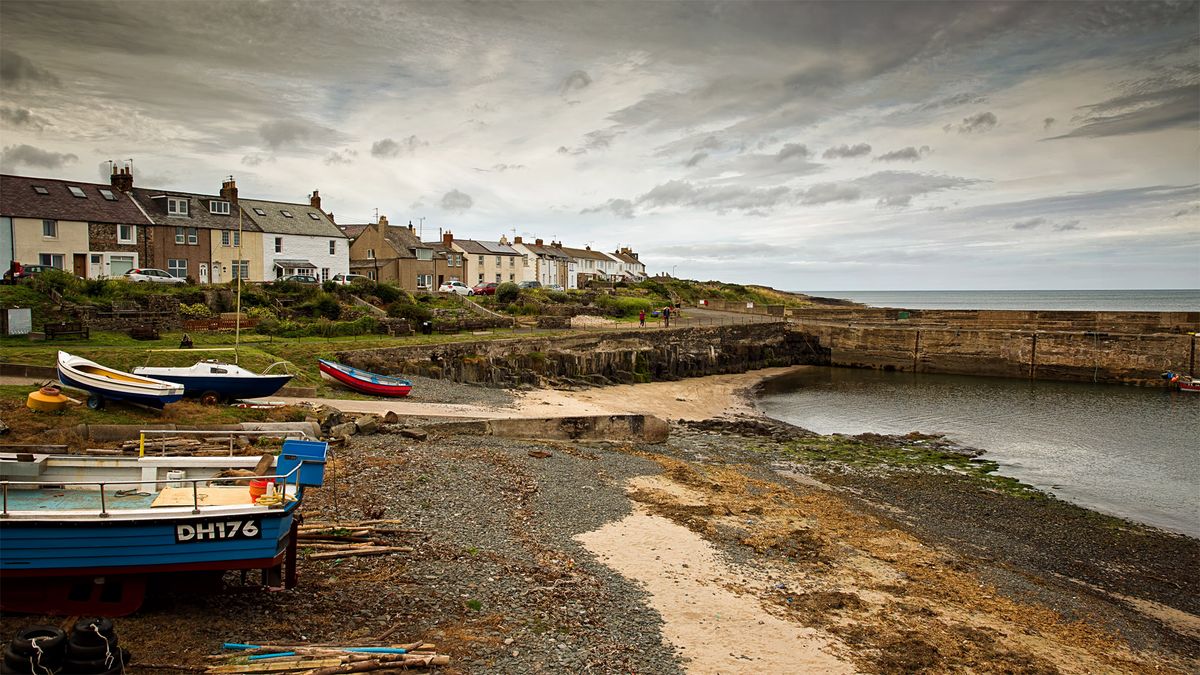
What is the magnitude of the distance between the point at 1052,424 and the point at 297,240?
4776cm

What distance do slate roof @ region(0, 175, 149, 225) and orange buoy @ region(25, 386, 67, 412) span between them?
2942 cm

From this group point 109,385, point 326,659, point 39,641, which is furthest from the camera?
point 109,385

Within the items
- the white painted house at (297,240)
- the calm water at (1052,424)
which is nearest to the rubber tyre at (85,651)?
the calm water at (1052,424)

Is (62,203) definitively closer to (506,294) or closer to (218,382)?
(506,294)

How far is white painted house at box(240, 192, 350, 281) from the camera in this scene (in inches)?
1918

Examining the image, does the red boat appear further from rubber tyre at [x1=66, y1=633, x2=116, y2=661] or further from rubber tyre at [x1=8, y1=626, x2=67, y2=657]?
rubber tyre at [x1=66, y1=633, x2=116, y2=661]

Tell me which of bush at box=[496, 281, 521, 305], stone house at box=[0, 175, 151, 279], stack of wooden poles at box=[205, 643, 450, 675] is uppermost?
stone house at box=[0, 175, 151, 279]

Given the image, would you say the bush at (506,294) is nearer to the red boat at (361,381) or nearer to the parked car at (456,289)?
the parked car at (456,289)

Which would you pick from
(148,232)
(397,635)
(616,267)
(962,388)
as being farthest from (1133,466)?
(616,267)

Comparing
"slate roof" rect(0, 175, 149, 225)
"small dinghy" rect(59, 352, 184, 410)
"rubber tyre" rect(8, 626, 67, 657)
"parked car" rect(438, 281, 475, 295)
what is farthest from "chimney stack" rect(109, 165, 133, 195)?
"rubber tyre" rect(8, 626, 67, 657)

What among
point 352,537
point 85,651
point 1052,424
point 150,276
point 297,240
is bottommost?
point 1052,424

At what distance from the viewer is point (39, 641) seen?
21.7 feet

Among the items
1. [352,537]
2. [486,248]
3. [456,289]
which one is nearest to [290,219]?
[456,289]

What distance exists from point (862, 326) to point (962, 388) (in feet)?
45.4
